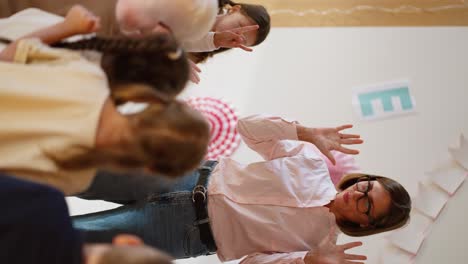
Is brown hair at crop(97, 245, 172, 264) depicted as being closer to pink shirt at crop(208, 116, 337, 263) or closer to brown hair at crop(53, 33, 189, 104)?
brown hair at crop(53, 33, 189, 104)

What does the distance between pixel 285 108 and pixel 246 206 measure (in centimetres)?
77

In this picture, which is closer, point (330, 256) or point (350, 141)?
point (330, 256)

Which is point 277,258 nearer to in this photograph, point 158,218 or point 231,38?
point 158,218

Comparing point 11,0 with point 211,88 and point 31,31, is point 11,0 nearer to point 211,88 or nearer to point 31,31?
point 31,31

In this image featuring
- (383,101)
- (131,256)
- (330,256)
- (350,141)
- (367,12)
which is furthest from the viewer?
(367,12)

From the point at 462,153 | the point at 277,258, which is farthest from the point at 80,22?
the point at 462,153

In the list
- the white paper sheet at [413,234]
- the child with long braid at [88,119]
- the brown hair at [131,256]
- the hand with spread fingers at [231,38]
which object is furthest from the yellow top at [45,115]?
the white paper sheet at [413,234]

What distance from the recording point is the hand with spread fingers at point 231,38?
144cm

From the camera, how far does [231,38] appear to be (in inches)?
56.9

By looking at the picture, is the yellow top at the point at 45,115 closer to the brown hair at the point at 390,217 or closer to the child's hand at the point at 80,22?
the child's hand at the point at 80,22

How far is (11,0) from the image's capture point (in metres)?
1.21

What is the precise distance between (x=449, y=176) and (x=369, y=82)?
48cm

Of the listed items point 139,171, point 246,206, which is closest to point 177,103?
point 139,171

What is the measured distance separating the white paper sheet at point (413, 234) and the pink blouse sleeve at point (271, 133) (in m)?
0.58
